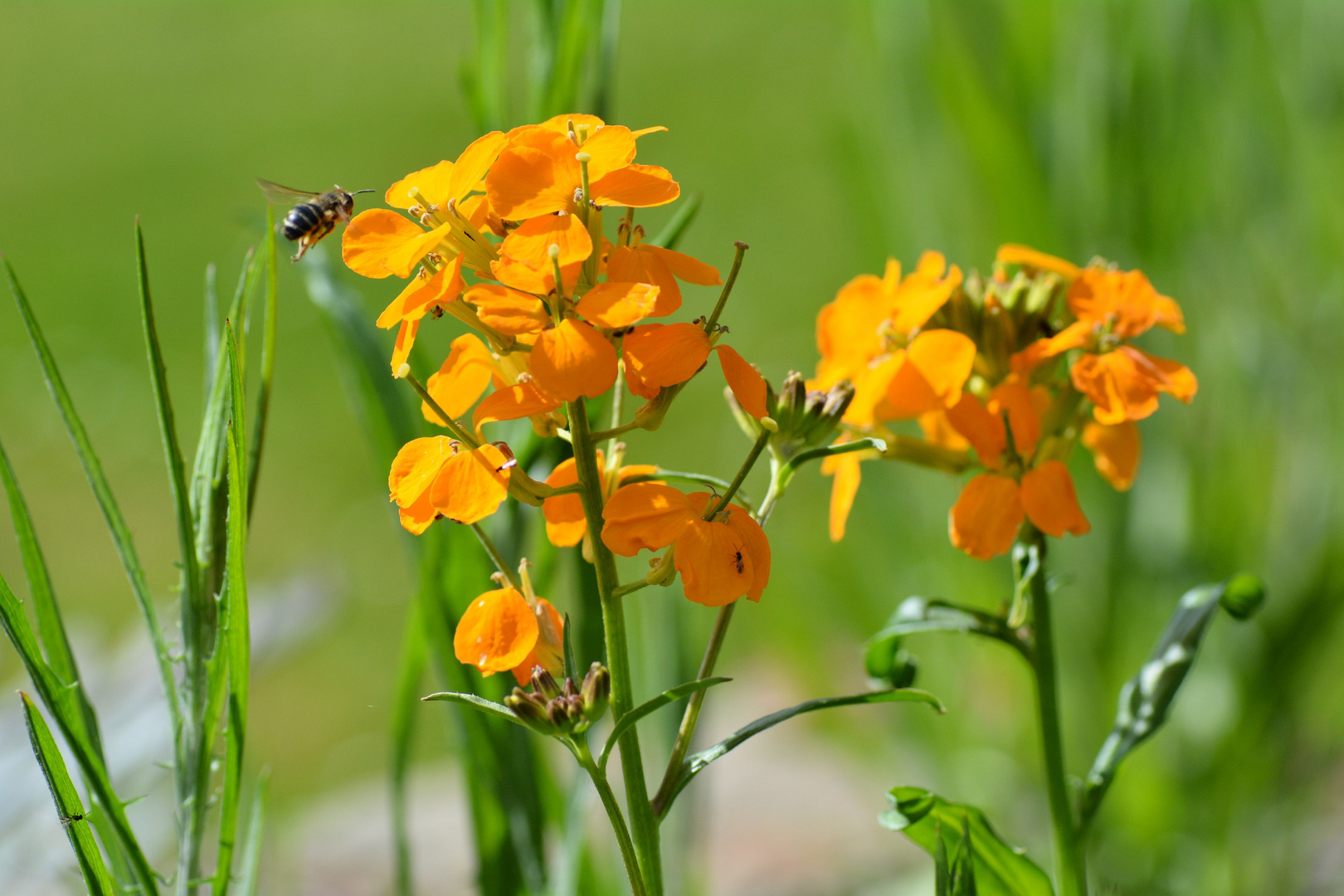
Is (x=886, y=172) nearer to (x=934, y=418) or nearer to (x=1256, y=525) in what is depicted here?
(x=1256, y=525)

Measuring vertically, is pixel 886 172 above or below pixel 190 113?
above

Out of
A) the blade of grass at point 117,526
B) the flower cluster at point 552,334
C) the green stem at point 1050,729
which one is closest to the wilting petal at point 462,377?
the flower cluster at point 552,334

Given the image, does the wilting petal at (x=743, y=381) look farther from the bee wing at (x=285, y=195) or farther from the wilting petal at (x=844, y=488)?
the bee wing at (x=285, y=195)

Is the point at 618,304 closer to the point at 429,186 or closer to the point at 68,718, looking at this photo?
the point at 429,186

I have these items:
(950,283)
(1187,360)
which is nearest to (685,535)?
(950,283)

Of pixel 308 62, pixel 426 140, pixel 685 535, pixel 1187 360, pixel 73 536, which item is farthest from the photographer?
pixel 308 62

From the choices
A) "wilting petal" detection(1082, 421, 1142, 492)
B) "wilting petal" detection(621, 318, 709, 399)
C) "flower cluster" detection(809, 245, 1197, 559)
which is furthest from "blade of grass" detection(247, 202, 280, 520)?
"wilting petal" detection(1082, 421, 1142, 492)
